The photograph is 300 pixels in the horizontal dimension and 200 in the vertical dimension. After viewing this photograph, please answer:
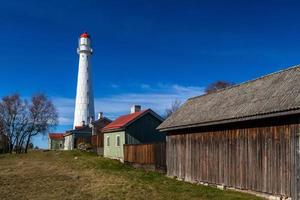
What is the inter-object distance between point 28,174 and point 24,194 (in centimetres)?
917

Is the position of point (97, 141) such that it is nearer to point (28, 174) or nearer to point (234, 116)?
point (28, 174)

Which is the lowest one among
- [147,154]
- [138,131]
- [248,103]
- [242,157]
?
[147,154]

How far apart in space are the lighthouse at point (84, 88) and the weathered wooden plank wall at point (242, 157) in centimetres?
4662

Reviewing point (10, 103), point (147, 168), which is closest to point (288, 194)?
point (147, 168)

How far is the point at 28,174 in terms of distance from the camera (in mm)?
28859

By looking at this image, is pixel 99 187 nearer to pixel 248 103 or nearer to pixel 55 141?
pixel 248 103

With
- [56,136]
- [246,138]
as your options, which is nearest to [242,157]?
[246,138]

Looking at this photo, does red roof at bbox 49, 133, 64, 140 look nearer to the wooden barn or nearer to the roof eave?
the wooden barn

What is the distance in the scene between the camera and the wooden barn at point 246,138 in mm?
16891

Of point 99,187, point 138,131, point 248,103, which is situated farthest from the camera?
point 138,131

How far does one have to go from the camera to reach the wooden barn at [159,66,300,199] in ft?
55.4

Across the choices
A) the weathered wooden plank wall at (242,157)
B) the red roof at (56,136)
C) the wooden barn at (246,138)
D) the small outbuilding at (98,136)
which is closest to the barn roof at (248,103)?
the wooden barn at (246,138)

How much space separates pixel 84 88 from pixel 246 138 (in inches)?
2125

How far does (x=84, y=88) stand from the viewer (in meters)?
71.4
